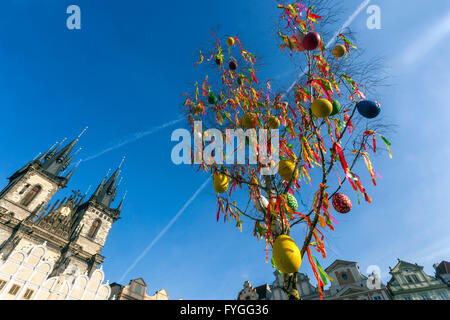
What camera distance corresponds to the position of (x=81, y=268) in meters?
25.1

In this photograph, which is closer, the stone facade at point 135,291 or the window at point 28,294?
the window at point 28,294

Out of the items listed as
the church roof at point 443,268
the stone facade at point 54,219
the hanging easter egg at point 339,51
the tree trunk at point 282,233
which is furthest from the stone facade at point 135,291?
the church roof at point 443,268

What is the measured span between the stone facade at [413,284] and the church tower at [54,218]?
31986 millimetres

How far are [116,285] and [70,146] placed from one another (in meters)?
25.1

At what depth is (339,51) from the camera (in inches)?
129

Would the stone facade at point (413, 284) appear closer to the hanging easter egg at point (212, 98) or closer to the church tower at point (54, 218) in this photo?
the hanging easter egg at point (212, 98)

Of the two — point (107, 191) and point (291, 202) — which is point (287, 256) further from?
point (107, 191)

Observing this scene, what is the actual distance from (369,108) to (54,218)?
3470 cm

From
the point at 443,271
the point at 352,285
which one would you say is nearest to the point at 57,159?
the point at 352,285

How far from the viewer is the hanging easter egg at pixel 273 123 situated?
321cm
